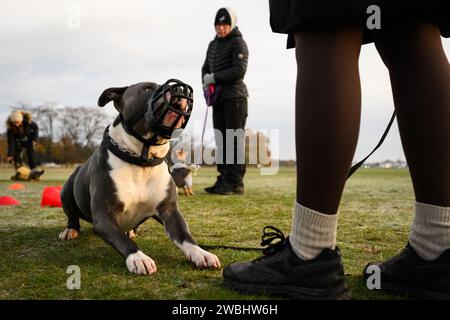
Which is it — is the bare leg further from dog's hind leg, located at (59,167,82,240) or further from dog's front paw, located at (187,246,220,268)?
dog's hind leg, located at (59,167,82,240)

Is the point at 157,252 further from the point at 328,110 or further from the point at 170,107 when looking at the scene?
the point at 328,110

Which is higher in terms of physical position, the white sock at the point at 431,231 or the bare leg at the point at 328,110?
the bare leg at the point at 328,110

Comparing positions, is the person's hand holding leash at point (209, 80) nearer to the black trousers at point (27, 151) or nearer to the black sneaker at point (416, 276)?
the black sneaker at point (416, 276)

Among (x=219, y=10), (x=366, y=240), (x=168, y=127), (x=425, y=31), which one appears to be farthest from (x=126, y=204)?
(x=219, y=10)

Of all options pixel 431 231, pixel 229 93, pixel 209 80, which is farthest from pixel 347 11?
pixel 209 80

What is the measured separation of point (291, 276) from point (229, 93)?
5.02m

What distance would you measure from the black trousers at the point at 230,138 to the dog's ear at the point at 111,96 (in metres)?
3.58

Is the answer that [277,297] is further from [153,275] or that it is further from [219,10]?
[219,10]

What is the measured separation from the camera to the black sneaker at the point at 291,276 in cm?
152

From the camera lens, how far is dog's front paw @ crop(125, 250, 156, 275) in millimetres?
→ 1932

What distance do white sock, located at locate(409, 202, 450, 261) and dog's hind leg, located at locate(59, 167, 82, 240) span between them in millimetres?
2117

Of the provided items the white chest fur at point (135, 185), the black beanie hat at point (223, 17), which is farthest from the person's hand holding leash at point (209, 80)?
the white chest fur at point (135, 185)

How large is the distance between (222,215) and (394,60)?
2.57m

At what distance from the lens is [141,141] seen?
2.50 metres
